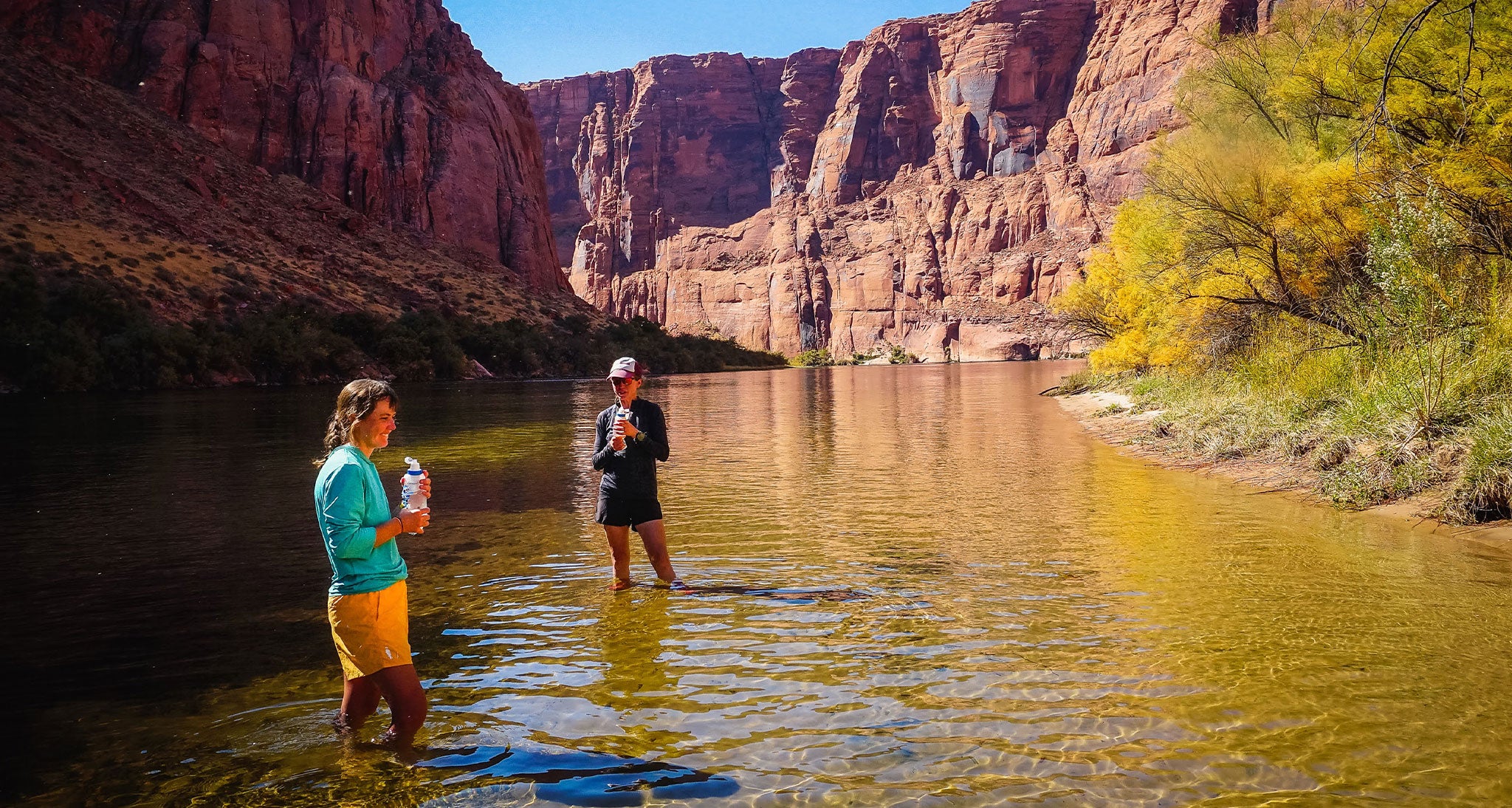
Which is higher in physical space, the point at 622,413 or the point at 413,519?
the point at 622,413

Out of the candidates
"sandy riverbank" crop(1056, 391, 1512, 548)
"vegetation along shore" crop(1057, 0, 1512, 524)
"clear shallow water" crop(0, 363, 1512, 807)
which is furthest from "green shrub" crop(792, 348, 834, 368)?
"clear shallow water" crop(0, 363, 1512, 807)

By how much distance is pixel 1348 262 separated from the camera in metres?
16.0

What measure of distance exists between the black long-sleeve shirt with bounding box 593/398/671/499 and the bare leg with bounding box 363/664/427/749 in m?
3.03

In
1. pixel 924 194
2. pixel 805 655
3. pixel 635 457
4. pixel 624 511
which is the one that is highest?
pixel 924 194

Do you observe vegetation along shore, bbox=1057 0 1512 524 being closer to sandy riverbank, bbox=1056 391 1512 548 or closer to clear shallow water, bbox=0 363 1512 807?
sandy riverbank, bbox=1056 391 1512 548

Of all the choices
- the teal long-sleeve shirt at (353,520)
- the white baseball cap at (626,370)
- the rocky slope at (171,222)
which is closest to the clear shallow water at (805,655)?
the teal long-sleeve shirt at (353,520)

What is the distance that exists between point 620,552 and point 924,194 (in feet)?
527

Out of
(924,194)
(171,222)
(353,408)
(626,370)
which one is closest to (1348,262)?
(626,370)

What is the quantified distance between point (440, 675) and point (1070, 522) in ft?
23.2

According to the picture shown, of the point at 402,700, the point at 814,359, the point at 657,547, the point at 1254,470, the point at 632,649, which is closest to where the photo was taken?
the point at 402,700

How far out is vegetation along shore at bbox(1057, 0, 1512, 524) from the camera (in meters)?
10.5

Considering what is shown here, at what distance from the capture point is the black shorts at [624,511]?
7.64 metres

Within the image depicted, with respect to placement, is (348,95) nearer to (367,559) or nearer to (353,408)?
(353,408)

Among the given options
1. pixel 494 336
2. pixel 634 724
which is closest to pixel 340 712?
pixel 634 724
